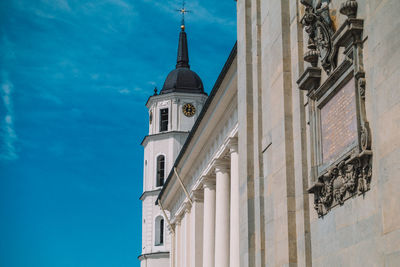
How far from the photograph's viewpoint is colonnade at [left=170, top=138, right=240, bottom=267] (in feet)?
107

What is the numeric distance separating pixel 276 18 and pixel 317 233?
16.8 feet

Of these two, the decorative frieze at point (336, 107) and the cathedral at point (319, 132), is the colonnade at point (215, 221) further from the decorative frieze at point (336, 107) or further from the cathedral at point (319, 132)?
the decorative frieze at point (336, 107)

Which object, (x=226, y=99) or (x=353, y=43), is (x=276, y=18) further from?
(x=226, y=99)

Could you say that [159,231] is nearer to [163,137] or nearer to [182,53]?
[163,137]

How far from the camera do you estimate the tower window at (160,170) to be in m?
75.6

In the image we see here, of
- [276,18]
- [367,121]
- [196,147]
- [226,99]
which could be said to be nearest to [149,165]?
[196,147]

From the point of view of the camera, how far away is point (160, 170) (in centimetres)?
7600

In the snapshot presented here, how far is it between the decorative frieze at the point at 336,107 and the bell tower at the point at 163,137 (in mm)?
58904

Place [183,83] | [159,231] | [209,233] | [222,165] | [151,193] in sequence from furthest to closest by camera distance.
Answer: [183,83] → [151,193] → [159,231] → [209,233] → [222,165]

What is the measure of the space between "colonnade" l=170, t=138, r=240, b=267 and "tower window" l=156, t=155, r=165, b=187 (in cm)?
2583

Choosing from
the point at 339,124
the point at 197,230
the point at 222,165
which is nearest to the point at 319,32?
the point at 339,124

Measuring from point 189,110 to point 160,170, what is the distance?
6.40 metres

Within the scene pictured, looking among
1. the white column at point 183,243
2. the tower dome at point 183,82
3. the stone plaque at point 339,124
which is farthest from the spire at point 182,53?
the stone plaque at point 339,124

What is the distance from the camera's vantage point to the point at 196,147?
132ft
